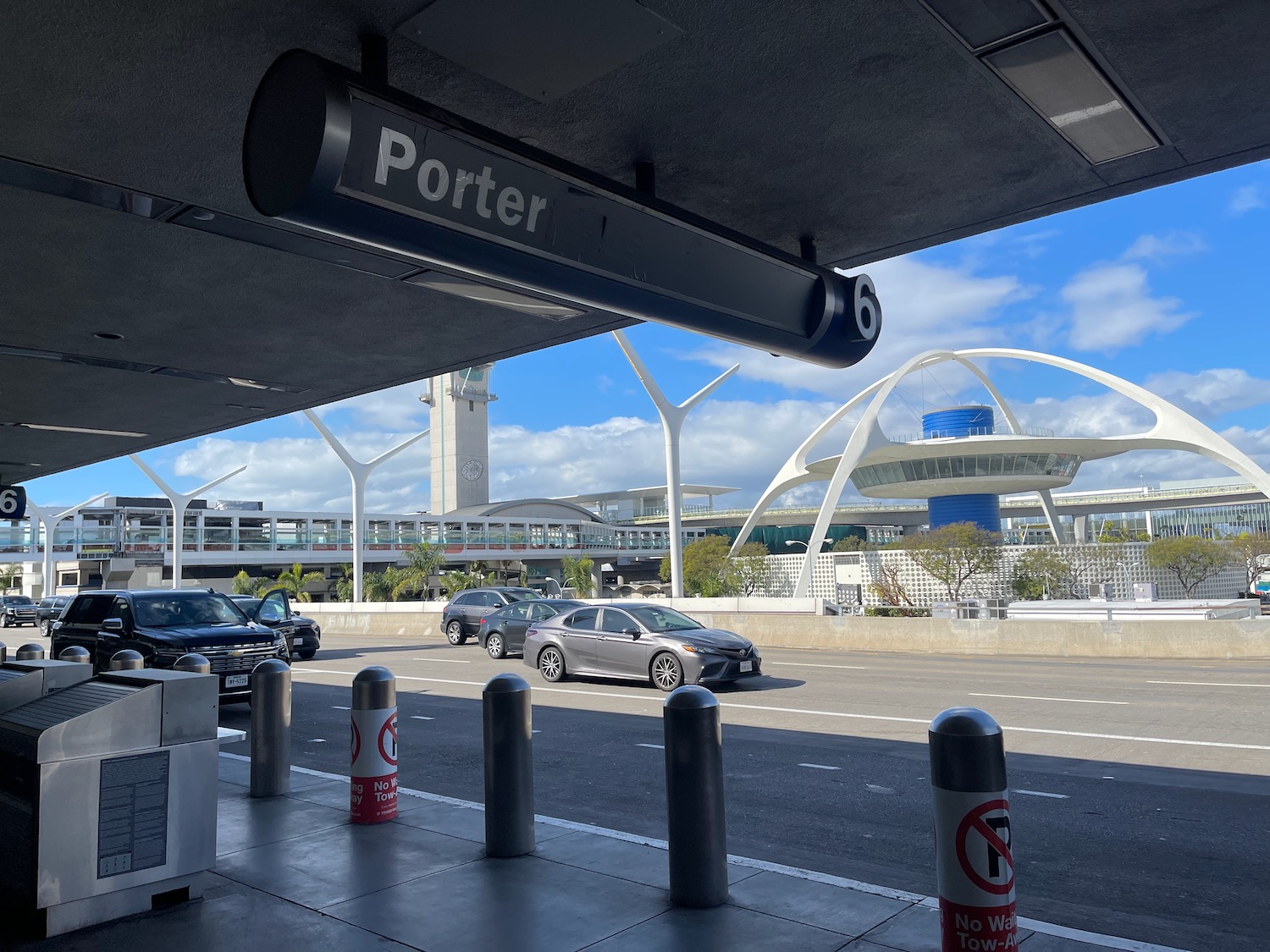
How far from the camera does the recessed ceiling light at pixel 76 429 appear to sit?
11914mm

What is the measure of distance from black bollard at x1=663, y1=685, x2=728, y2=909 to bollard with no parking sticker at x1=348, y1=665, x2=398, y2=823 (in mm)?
2529

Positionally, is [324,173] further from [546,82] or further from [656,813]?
[656,813]

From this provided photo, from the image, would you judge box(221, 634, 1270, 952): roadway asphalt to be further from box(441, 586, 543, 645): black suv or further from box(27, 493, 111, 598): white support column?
box(27, 493, 111, 598): white support column

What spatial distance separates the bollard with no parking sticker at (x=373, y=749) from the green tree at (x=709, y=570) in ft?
128

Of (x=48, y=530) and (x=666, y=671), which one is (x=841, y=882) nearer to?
(x=666, y=671)

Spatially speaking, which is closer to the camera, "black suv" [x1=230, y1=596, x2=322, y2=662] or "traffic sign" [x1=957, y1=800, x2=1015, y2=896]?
"traffic sign" [x1=957, y1=800, x2=1015, y2=896]

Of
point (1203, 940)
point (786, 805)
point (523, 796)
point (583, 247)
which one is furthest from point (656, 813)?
point (583, 247)

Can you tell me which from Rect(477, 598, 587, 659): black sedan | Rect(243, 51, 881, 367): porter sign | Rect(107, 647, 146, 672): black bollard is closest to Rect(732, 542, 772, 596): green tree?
Rect(477, 598, 587, 659): black sedan

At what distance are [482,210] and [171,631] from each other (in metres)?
12.5

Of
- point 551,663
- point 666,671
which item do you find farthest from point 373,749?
point 551,663

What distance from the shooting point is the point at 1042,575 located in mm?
42375

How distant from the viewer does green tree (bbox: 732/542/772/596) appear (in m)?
49.3

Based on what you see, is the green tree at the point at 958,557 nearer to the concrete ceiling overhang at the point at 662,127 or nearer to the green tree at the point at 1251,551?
the green tree at the point at 1251,551

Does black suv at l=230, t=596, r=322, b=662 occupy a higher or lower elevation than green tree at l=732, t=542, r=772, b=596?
lower
